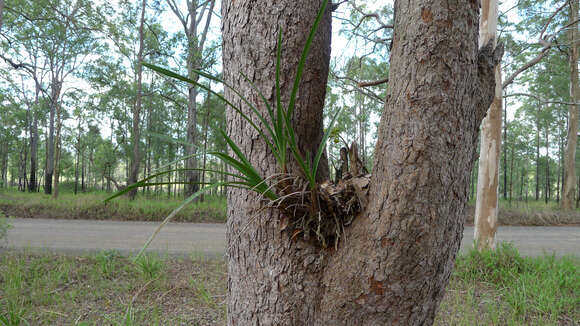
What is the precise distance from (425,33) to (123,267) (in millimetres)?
4441

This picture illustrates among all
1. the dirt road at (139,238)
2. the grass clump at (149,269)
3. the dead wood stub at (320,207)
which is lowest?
the dirt road at (139,238)

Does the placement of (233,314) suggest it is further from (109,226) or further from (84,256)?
→ (109,226)

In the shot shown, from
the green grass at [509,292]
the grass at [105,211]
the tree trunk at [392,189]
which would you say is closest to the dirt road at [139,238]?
the grass at [105,211]

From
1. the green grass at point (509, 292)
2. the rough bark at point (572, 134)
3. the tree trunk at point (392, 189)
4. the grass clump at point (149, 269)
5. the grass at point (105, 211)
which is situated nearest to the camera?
the tree trunk at point (392, 189)

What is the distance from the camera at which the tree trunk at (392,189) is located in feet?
2.49

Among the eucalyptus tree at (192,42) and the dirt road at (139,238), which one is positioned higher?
the eucalyptus tree at (192,42)

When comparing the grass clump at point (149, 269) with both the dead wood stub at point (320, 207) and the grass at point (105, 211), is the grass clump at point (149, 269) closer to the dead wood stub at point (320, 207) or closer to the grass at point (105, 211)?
the dead wood stub at point (320, 207)

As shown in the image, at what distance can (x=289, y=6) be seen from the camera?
96cm

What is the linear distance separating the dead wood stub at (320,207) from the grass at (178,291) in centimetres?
190

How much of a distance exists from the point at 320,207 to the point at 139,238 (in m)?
6.36

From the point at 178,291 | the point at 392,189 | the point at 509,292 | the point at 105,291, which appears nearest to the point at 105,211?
the point at 105,291

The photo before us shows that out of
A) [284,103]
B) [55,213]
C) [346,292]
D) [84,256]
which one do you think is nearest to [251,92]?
[284,103]

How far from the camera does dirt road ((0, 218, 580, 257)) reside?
17.0 ft

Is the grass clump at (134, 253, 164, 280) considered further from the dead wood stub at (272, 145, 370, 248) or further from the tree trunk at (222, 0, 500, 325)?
the dead wood stub at (272, 145, 370, 248)
